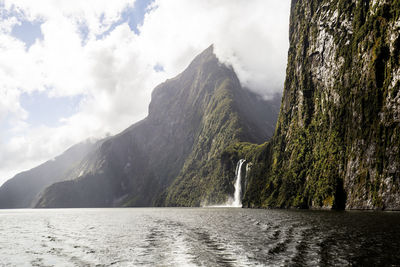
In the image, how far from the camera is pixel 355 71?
3937 inches

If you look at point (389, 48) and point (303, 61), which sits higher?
point (303, 61)

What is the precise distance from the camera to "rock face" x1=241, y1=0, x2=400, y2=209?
260ft

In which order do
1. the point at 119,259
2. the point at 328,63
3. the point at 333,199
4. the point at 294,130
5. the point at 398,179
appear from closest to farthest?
the point at 119,259 < the point at 398,179 < the point at 333,199 < the point at 328,63 < the point at 294,130

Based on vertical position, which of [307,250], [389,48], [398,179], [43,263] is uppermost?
[389,48]

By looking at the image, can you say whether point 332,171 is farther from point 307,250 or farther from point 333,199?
point 307,250

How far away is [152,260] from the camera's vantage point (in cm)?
2319

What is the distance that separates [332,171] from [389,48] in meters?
43.0

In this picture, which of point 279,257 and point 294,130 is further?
point 294,130

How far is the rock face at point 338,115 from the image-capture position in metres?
79.1

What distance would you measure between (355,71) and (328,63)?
76.8 feet

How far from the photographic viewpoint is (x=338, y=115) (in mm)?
108812

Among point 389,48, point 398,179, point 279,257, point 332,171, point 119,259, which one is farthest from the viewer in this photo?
→ point 332,171

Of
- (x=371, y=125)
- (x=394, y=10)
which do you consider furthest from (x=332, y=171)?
(x=394, y=10)

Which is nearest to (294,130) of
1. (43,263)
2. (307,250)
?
(307,250)
